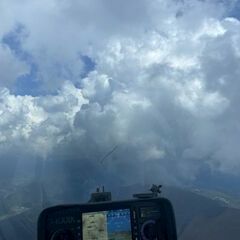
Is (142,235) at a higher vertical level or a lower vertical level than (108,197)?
lower

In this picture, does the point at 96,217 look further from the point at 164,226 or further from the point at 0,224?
the point at 0,224

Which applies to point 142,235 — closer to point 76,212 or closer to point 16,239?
point 76,212

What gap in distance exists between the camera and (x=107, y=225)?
923 cm

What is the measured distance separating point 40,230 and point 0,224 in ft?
625

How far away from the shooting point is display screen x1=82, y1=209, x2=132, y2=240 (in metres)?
9.16

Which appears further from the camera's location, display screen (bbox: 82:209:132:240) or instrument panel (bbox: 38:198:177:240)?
display screen (bbox: 82:209:132:240)

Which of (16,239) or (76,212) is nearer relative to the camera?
(76,212)

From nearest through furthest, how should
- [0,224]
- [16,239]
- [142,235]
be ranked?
[142,235]
[16,239]
[0,224]

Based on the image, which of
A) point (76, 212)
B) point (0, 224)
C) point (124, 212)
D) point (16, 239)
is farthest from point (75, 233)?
point (0, 224)

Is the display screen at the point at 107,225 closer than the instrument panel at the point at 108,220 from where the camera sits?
No

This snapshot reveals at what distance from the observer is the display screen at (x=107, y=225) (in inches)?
360

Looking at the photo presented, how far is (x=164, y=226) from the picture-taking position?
898 centimetres

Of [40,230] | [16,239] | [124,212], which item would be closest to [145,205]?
[124,212]

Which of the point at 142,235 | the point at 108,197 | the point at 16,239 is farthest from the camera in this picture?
the point at 16,239
